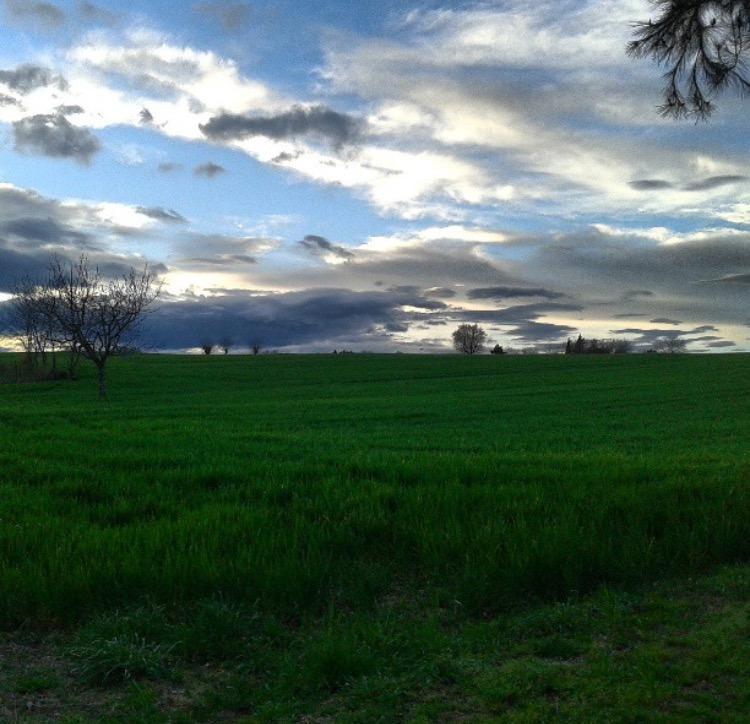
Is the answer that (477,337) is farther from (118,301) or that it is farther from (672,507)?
(672,507)

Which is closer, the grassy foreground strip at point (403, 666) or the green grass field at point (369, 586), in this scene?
the grassy foreground strip at point (403, 666)

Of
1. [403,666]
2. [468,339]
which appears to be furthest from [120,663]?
[468,339]

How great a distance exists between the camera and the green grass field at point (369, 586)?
4.59m

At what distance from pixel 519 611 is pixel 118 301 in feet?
165

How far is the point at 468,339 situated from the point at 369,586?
384 ft

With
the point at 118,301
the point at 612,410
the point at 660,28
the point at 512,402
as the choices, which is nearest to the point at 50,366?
the point at 118,301

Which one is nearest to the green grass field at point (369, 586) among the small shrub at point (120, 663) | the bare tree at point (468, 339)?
the small shrub at point (120, 663)

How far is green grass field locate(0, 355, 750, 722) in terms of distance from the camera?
181 inches

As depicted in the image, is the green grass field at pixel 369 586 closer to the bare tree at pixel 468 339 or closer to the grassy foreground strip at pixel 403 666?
the grassy foreground strip at pixel 403 666

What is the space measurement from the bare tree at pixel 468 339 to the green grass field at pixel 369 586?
109 metres

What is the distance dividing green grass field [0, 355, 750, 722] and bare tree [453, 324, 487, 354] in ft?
358

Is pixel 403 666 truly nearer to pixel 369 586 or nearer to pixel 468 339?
pixel 369 586

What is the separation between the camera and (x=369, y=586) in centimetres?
667

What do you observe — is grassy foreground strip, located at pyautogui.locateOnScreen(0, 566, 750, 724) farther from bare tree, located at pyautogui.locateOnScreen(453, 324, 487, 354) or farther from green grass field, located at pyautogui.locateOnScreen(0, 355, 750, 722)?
bare tree, located at pyautogui.locateOnScreen(453, 324, 487, 354)
